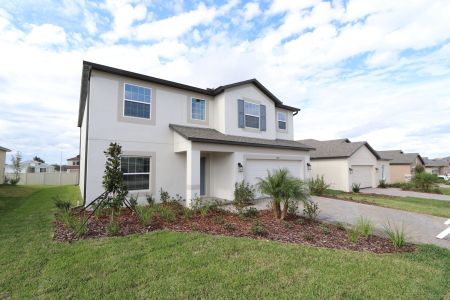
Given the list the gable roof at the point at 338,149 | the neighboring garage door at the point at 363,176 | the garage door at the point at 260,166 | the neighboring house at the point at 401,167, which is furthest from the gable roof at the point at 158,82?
the neighboring house at the point at 401,167

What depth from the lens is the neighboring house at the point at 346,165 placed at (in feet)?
70.1

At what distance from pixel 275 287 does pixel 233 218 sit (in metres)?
4.77

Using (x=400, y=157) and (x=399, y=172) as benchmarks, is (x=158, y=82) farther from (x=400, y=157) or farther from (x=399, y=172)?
(x=400, y=157)

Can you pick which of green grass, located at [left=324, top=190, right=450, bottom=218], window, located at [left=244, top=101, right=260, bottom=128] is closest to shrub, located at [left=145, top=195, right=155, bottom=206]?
window, located at [left=244, top=101, right=260, bottom=128]

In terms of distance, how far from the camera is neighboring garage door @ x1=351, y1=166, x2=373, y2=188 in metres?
22.7

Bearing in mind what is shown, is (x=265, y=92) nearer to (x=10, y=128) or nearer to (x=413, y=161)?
(x=10, y=128)

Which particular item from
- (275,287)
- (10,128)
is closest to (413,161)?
(275,287)

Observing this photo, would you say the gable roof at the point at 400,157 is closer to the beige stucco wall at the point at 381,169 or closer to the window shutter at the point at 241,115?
the beige stucco wall at the point at 381,169

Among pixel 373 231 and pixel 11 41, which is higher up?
pixel 11 41

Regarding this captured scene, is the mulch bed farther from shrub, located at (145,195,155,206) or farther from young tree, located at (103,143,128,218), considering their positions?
shrub, located at (145,195,155,206)

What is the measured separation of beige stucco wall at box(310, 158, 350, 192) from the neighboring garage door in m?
1.50

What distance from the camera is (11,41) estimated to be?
32.3ft

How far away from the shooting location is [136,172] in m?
11.0

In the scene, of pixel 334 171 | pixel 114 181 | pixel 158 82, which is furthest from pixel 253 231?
pixel 334 171
